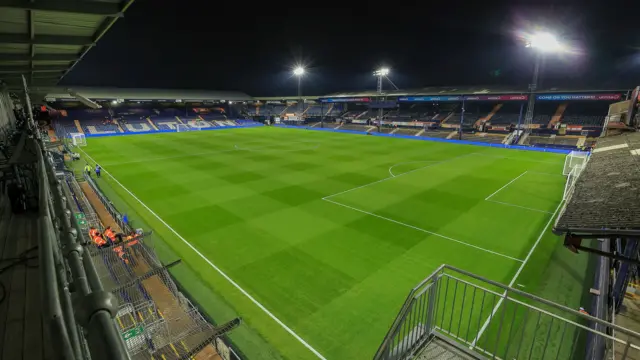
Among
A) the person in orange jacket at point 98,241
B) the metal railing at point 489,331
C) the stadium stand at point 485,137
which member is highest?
the stadium stand at point 485,137

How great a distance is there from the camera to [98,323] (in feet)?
3.60

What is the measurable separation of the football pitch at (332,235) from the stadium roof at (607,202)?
358cm

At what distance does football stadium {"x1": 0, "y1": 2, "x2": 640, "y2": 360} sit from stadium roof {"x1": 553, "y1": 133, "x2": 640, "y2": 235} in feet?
0.17

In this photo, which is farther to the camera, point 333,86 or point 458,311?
point 333,86

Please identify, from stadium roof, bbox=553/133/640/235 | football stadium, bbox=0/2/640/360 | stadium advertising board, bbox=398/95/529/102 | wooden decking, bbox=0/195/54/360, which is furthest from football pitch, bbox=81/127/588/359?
stadium advertising board, bbox=398/95/529/102

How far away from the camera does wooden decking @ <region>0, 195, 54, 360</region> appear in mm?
2600

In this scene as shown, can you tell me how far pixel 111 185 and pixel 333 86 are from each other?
56080 millimetres

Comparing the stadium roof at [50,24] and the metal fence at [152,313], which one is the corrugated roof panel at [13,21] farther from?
the metal fence at [152,313]

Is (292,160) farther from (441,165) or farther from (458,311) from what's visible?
(458,311)

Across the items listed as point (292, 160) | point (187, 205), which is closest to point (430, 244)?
point (187, 205)

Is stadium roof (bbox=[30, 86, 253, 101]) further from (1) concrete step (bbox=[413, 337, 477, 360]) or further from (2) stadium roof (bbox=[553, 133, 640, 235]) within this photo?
(2) stadium roof (bbox=[553, 133, 640, 235])

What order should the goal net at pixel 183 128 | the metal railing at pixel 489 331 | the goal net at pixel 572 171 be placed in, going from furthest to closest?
the goal net at pixel 183 128
the goal net at pixel 572 171
the metal railing at pixel 489 331

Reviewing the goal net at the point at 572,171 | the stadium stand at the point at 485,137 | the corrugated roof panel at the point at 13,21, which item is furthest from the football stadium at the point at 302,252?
the stadium stand at the point at 485,137

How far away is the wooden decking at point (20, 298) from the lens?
260 cm
